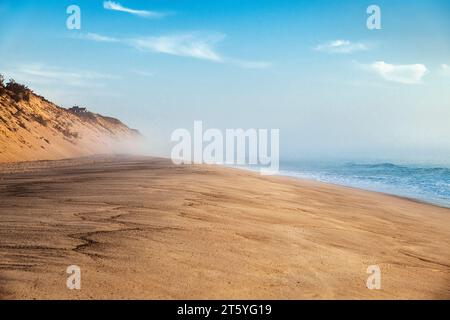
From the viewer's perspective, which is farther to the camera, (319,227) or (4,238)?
(319,227)

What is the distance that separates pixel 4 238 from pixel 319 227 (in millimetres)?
4461

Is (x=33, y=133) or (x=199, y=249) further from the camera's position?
(x=33, y=133)

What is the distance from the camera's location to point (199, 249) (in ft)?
14.3

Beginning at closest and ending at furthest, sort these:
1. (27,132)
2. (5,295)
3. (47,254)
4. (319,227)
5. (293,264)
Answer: (5,295)
(47,254)
(293,264)
(319,227)
(27,132)

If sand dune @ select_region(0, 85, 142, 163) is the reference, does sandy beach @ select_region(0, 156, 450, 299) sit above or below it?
below

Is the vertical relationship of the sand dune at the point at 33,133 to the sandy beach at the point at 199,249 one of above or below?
above

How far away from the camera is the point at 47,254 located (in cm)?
393

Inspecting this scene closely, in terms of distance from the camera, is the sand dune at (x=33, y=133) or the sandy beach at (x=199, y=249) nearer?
the sandy beach at (x=199, y=249)

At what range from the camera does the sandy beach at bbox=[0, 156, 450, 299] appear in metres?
3.40

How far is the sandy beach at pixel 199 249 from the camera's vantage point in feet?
11.2

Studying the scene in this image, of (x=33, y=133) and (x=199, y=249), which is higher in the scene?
(x=33, y=133)
